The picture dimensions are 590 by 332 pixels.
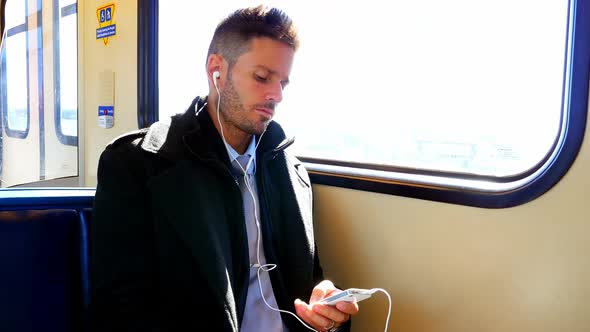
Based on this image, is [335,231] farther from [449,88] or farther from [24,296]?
[24,296]

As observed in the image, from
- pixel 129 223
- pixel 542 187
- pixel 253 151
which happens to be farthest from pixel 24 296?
pixel 542 187

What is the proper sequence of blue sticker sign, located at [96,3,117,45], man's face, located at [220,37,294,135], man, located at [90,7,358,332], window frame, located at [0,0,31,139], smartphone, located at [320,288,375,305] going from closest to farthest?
1. smartphone, located at [320,288,375,305]
2. man, located at [90,7,358,332]
3. man's face, located at [220,37,294,135]
4. blue sticker sign, located at [96,3,117,45]
5. window frame, located at [0,0,31,139]

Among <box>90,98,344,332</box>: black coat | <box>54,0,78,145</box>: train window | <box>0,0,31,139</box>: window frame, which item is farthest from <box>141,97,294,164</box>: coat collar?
<box>0,0,31,139</box>: window frame

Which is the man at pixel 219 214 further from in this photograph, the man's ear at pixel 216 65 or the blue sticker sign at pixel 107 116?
the blue sticker sign at pixel 107 116

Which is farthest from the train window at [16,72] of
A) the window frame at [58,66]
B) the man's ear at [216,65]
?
the man's ear at [216,65]

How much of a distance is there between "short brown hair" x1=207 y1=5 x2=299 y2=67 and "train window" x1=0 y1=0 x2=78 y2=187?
1625 millimetres

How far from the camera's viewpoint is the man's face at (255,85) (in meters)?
1.41

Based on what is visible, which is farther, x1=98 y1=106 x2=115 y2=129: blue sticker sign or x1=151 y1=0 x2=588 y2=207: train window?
x1=98 y1=106 x2=115 y2=129: blue sticker sign

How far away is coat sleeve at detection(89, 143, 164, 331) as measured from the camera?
44.4 inches

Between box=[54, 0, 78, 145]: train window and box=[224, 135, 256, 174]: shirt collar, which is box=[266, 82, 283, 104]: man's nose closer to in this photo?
box=[224, 135, 256, 174]: shirt collar

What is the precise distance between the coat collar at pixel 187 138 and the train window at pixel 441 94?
1.25 feet

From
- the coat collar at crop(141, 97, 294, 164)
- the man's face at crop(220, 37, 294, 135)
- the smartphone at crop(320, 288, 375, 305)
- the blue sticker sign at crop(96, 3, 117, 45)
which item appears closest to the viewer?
the smartphone at crop(320, 288, 375, 305)

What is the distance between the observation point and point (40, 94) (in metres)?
2.93

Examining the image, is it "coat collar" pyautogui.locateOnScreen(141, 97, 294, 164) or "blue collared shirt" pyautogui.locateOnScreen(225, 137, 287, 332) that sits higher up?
"coat collar" pyautogui.locateOnScreen(141, 97, 294, 164)
